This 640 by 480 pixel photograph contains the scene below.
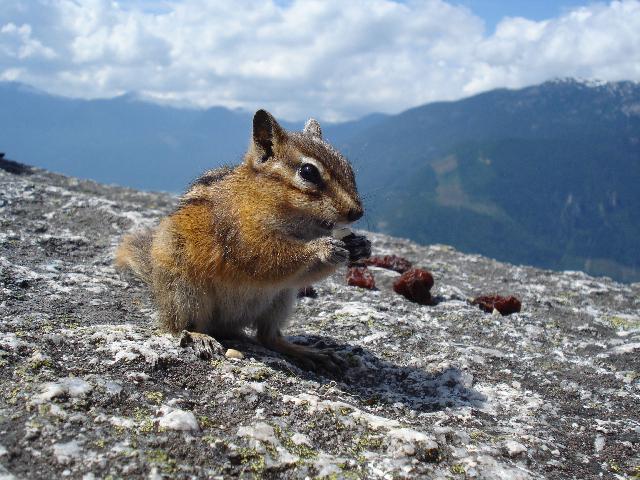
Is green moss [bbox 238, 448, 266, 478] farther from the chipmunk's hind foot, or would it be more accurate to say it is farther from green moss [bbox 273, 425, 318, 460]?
the chipmunk's hind foot

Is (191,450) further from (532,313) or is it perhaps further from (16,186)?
(16,186)

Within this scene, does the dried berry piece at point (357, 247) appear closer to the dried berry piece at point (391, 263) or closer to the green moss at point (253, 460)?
the green moss at point (253, 460)

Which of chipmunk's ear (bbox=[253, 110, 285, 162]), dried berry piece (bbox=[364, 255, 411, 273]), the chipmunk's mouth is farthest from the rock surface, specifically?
chipmunk's ear (bbox=[253, 110, 285, 162])

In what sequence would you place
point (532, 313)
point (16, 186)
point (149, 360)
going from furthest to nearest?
1. point (16, 186)
2. point (532, 313)
3. point (149, 360)

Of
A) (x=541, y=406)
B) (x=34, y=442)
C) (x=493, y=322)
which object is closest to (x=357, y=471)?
(x=34, y=442)

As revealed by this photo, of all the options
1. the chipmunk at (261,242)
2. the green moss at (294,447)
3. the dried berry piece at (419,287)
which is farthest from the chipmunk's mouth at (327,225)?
the dried berry piece at (419,287)

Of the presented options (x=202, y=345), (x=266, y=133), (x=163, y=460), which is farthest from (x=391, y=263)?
(x=163, y=460)
